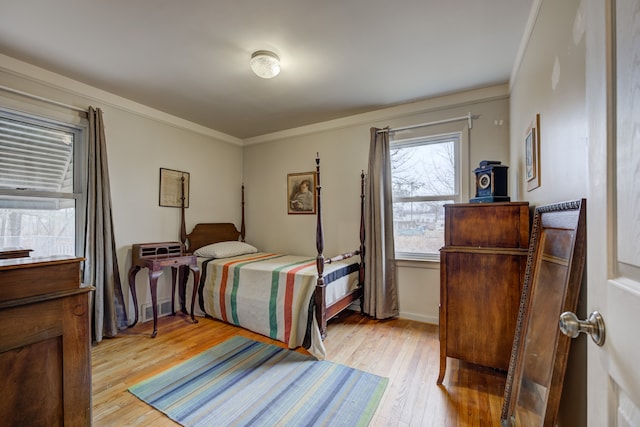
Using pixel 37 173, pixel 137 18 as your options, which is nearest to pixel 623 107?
pixel 137 18

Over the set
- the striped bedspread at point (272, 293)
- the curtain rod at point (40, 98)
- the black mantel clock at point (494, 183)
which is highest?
the curtain rod at point (40, 98)

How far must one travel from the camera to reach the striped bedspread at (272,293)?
244 cm

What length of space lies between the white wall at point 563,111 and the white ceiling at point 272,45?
40 centimetres

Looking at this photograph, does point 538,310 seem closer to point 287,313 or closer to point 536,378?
point 536,378

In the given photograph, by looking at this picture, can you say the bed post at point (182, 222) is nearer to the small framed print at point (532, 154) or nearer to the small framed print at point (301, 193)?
the small framed print at point (301, 193)

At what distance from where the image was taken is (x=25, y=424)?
0.95 meters

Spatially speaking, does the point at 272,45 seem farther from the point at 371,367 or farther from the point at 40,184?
the point at 371,367

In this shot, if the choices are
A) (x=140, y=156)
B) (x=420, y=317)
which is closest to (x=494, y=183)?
(x=420, y=317)

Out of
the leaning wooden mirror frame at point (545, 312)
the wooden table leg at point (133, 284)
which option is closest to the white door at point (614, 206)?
the leaning wooden mirror frame at point (545, 312)

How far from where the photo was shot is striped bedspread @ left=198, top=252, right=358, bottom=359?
8.02ft

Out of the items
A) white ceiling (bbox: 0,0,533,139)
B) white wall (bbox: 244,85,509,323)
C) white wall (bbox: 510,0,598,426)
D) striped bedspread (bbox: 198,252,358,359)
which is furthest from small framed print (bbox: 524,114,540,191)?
striped bedspread (bbox: 198,252,358,359)

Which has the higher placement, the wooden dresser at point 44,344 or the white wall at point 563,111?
the white wall at point 563,111

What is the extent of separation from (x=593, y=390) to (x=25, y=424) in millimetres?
1693

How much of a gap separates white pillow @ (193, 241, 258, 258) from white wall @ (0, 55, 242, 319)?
0.39 metres
